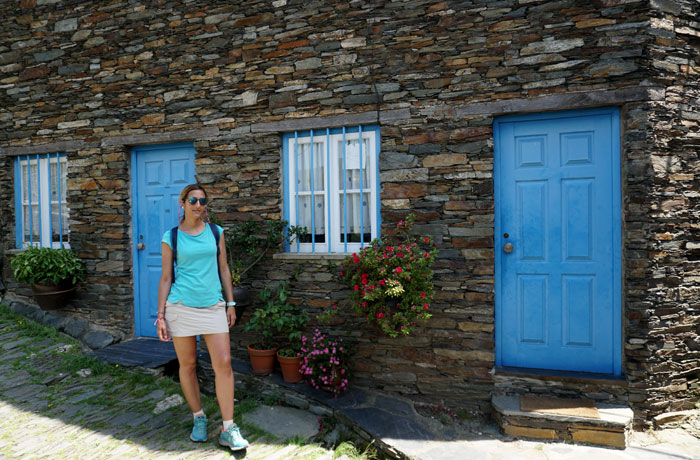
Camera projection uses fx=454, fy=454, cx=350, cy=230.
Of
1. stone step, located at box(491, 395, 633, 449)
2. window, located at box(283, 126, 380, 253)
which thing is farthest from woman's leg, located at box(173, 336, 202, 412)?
stone step, located at box(491, 395, 633, 449)

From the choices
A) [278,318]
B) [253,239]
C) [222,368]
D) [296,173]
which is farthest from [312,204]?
[222,368]

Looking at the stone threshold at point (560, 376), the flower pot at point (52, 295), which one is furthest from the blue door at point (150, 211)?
the stone threshold at point (560, 376)

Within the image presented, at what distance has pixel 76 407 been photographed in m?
4.07

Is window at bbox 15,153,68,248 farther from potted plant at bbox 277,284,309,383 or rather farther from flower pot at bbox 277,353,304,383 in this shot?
flower pot at bbox 277,353,304,383

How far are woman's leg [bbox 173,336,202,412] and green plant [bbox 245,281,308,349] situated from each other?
3.25ft

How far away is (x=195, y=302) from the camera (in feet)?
10.7

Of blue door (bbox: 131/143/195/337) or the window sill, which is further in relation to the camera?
blue door (bbox: 131/143/195/337)

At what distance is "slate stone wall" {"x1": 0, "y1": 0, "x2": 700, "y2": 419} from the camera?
3.81m

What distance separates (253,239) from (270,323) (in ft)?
2.85

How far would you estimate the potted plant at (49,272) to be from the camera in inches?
213

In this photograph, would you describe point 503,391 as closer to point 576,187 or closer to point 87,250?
point 576,187

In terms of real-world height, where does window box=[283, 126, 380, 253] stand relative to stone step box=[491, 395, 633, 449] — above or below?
above

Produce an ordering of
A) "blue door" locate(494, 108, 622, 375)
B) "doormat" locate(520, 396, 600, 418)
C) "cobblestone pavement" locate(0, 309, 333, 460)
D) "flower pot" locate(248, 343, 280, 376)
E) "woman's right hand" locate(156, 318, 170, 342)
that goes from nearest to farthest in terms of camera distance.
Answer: "woman's right hand" locate(156, 318, 170, 342), "cobblestone pavement" locate(0, 309, 333, 460), "doormat" locate(520, 396, 600, 418), "blue door" locate(494, 108, 622, 375), "flower pot" locate(248, 343, 280, 376)

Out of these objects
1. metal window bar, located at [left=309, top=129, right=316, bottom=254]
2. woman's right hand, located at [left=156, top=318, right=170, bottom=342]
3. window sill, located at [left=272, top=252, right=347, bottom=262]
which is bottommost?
woman's right hand, located at [left=156, top=318, right=170, bottom=342]
